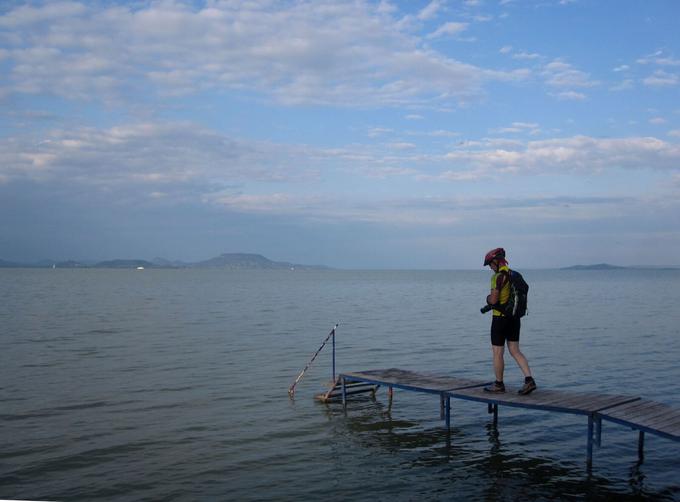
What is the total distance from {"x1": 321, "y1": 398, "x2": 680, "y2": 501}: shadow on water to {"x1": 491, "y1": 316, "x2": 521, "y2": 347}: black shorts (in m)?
2.23

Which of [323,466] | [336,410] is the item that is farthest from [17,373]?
[323,466]

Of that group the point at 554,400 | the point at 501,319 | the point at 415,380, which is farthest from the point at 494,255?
the point at 415,380

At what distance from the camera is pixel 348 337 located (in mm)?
31469

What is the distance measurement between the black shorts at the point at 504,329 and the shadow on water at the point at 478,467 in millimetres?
2226

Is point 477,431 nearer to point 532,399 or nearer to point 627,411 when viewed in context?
point 532,399

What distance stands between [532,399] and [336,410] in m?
5.65

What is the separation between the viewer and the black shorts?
1213 centimetres

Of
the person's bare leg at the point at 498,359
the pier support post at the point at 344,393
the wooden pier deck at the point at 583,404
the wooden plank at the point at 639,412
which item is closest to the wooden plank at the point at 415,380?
the wooden pier deck at the point at 583,404

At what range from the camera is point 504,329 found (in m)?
12.2

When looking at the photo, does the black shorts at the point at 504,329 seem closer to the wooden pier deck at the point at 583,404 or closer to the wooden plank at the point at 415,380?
the wooden pier deck at the point at 583,404

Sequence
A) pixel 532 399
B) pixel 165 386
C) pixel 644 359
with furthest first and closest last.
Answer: pixel 644 359, pixel 165 386, pixel 532 399

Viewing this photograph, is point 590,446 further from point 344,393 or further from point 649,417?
point 344,393

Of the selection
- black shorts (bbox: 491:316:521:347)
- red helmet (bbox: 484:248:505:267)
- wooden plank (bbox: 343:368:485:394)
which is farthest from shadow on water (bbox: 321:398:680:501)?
red helmet (bbox: 484:248:505:267)

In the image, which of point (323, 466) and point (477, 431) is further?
point (477, 431)
